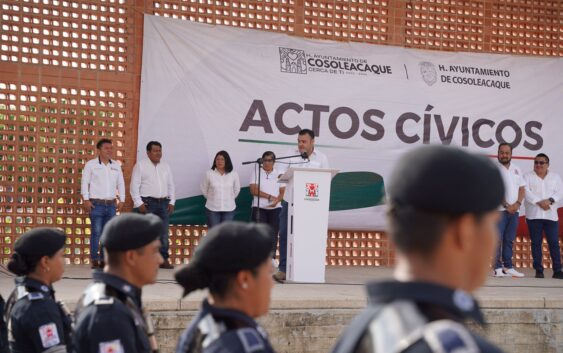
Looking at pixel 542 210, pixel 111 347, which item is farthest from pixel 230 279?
pixel 542 210

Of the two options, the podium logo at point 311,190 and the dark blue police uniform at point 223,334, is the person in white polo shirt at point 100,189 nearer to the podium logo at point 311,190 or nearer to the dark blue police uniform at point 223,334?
the podium logo at point 311,190

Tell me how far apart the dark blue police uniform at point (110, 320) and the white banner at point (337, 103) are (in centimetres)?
720

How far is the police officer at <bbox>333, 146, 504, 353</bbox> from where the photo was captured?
1.25 m

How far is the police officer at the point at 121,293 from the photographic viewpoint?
2482mm

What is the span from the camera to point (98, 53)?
9.99 m

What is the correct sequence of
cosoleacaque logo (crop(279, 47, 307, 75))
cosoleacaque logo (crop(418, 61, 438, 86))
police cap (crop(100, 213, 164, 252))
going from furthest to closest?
cosoleacaque logo (crop(418, 61, 438, 86))
cosoleacaque logo (crop(279, 47, 307, 75))
police cap (crop(100, 213, 164, 252))

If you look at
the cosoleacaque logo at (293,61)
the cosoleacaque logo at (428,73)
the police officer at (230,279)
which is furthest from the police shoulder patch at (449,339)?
the cosoleacaque logo at (428,73)

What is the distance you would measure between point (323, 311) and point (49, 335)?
359 centimetres

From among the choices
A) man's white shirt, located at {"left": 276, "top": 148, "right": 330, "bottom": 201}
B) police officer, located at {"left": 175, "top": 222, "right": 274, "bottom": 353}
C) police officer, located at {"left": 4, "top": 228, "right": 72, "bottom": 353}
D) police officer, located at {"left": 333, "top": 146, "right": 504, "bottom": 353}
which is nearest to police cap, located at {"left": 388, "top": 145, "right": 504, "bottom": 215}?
police officer, located at {"left": 333, "top": 146, "right": 504, "bottom": 353}

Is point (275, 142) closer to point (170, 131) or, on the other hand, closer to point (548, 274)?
point (170, 131)

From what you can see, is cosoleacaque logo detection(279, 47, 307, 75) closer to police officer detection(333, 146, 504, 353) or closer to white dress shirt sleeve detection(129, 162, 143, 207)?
white dress shirt sleeve detection(129, 162, 143, 207)

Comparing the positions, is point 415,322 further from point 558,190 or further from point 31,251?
point 558,190

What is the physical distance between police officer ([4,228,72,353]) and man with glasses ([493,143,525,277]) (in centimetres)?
731

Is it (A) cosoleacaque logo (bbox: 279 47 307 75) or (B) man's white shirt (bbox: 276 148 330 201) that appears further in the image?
(A) cosoleacaque logo (bbox: 279 47 307 75)
